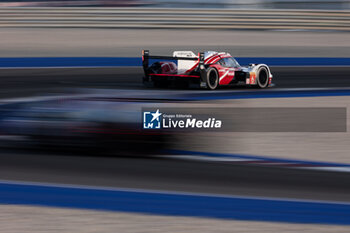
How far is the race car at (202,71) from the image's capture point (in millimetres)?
11398

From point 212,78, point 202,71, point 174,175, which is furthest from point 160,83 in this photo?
point 174,175

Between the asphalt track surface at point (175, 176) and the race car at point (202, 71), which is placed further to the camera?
the race car at point (202, 71)

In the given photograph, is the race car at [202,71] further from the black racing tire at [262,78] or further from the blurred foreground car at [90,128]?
the blurred foreground car at [90,128]

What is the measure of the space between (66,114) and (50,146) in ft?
1.36

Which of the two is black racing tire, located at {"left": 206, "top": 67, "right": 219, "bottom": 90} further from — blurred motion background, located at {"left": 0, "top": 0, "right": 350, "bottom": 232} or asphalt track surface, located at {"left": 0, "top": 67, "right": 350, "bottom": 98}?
asphalt track surface, located at {"left": 0, "top": 67, "right": 350, "bottom": 98}

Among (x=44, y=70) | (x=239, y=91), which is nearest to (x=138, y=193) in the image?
(x=239, y=91)

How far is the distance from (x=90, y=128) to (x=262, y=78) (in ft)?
22.3

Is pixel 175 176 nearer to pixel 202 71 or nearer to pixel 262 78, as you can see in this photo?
pixel 202 71

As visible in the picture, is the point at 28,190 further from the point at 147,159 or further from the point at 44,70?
the point at 44,70

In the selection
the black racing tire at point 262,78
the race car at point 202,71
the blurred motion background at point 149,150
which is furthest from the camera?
the black racing tire at point 262,78

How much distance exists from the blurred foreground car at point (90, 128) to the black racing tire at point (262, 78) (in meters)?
6.25

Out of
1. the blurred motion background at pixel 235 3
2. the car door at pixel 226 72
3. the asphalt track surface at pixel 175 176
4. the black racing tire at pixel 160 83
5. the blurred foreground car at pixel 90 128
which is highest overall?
the blurred motion background at pixel 235 3

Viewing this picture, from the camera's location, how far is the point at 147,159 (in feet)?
19.7

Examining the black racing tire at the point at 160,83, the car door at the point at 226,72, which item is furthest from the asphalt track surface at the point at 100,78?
the car door at the point at 226,72
